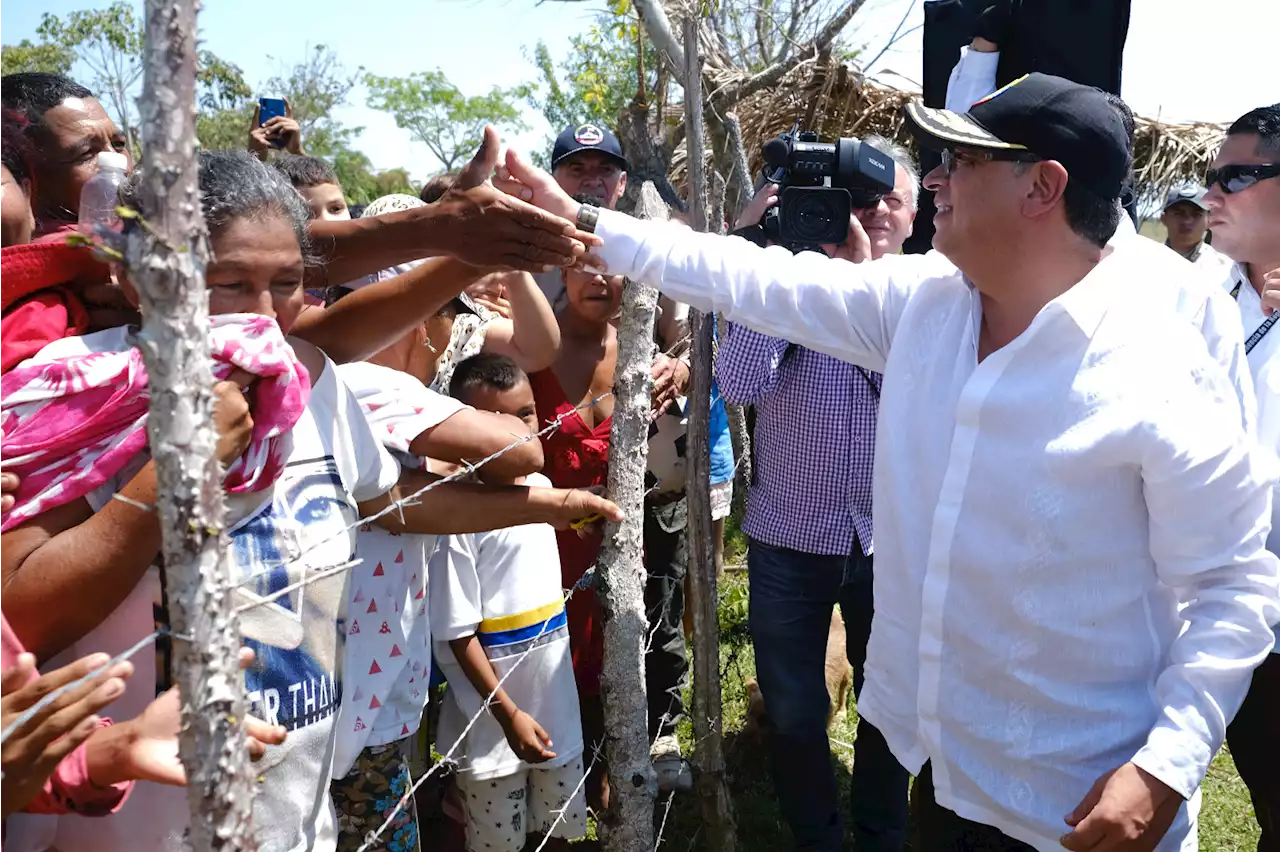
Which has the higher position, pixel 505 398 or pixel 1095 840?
pixel 505 398

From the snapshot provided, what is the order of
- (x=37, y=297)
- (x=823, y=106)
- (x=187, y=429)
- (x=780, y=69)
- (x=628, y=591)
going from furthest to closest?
(x=823, y=106), (x=780, y=69), (x=628, y=591), (x=37, y=297), (x=187, y=429)

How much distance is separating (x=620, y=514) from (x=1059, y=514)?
0.97 metres

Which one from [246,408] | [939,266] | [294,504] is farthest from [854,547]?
[246,408]

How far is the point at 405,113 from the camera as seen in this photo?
38.0 m

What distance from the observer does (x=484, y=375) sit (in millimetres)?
2785

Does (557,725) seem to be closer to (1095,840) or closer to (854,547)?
(854,547)

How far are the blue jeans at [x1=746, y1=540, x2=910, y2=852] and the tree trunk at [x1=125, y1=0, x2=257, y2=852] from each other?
223cm

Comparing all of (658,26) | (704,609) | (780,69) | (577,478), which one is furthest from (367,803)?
(780,69)

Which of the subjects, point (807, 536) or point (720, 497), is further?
point (720, 497)

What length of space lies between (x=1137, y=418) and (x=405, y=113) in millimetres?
39420

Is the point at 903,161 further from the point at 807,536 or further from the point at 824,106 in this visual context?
the point at 824,106

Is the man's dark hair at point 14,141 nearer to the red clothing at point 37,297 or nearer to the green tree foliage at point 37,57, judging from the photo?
the red clothing at point 37,297

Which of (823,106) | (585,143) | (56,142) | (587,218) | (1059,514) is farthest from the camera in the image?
(823,106)

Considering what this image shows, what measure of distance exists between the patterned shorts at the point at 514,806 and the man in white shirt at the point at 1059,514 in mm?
1173
